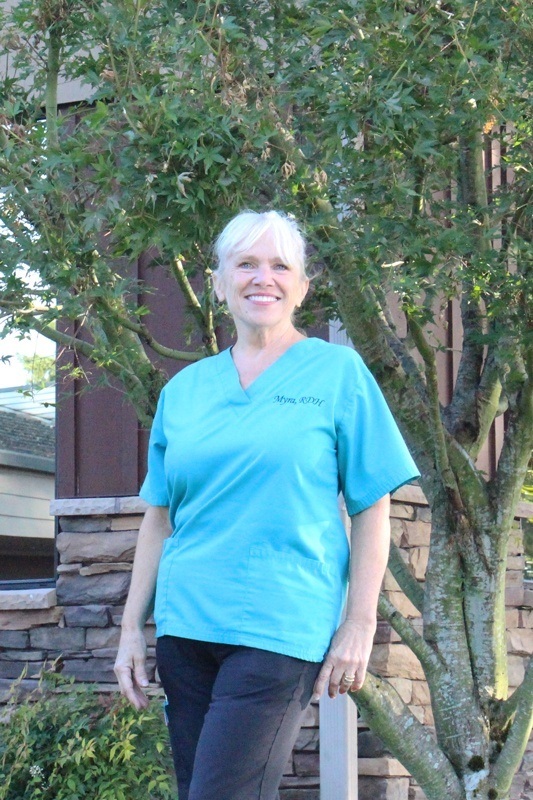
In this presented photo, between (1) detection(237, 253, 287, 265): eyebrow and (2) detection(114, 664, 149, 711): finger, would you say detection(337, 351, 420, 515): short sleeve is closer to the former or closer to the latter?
(1) detection(237, 253, 287, 265): eyebrow

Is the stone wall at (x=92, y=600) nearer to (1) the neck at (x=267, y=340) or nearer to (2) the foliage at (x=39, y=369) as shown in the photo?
(2) the foliage at (x=39, y=369)

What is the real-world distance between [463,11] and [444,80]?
23 centimetres

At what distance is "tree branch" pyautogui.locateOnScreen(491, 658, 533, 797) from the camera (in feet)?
11.8

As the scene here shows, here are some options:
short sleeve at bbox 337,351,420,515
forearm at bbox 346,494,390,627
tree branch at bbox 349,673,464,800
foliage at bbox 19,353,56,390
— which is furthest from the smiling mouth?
foliage at bbox 19,353,56,390

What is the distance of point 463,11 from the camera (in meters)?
3.53

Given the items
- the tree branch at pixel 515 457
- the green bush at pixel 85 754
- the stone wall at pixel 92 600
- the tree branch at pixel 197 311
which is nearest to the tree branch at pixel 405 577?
the tree branch at pixel 515 457

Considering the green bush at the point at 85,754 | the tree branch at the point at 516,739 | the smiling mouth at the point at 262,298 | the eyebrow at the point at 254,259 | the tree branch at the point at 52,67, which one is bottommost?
the green bush at the point at 85,754

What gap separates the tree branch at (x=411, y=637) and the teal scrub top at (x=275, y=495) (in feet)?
4.69

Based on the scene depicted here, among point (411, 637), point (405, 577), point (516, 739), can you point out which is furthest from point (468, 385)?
point (516, 739)

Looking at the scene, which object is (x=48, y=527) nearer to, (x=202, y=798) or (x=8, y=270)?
(x=8, y=270)

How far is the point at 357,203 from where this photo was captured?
3873mm

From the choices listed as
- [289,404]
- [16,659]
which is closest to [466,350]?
[289,404]

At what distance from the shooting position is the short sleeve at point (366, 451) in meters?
2.19

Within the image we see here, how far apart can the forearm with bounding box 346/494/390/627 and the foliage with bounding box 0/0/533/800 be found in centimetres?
120
